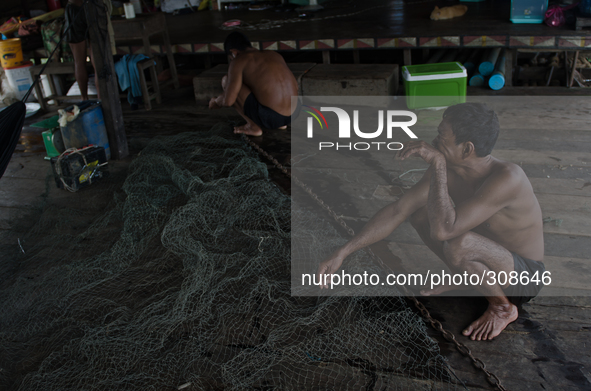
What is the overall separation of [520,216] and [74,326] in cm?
234

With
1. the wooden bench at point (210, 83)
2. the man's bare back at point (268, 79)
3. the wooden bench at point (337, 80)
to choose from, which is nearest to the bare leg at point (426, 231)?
the man's bare back at point (268, 79)

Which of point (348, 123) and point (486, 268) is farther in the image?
point (348, 123)

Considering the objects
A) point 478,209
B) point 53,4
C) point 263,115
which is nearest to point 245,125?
point 263,115

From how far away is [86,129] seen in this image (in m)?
4.37

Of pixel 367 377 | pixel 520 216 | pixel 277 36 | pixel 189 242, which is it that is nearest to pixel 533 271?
pixel 520 216

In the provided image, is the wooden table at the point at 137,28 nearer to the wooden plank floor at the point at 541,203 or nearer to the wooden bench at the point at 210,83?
the wooden bench at the point at 210,83

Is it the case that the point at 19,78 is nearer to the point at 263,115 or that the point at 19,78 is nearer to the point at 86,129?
the point at 86,129

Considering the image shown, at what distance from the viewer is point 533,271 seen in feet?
7.06

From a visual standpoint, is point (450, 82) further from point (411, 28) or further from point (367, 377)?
point (367, 377)

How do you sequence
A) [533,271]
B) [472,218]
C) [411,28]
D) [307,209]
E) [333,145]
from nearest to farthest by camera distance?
[472,218], [533,271], [307,209], [333,145], [411,28]

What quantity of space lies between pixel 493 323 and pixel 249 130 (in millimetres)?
3319

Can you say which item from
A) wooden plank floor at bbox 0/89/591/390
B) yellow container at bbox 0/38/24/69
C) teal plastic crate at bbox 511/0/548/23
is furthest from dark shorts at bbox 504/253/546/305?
yellow container at bbox 0/38/24/69

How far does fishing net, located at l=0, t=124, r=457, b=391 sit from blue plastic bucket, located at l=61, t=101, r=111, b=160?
0.93m

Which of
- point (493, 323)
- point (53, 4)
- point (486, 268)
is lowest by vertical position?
point (493, 323)
